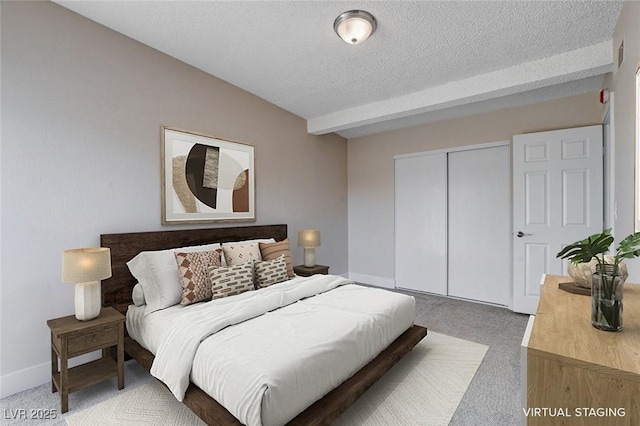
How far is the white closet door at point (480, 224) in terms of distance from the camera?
390 centimetres

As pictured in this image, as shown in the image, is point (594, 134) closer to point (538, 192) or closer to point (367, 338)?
point (538, 192)

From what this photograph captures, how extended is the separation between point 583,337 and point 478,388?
139 centimetres

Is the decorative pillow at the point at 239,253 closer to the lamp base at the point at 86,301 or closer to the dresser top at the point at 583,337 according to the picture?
the lamp base at the point at 86,301

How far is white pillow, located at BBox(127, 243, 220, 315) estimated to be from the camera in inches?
93.8

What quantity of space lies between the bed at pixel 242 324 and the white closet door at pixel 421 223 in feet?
6.42

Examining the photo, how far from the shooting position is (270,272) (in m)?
2.92

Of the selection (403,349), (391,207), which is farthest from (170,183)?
(391,207)

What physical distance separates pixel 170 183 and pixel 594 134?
14.3 ft

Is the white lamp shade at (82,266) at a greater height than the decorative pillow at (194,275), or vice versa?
the white lamp shade at (82,266)

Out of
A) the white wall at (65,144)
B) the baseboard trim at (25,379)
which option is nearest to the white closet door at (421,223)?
the white wall at (65,144)

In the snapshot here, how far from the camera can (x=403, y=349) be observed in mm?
2354

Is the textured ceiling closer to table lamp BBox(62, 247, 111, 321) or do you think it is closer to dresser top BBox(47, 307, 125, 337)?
table lamp BBox(62, 247, 111, 321)

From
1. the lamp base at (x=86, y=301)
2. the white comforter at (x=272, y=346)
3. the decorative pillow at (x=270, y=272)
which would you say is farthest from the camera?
the decorative pillow at (x=270, y=272)

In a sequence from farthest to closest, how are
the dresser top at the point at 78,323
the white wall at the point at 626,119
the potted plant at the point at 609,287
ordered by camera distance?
1. the dresser top at the point at 78,323
2. the white wall at the point at 626,119
3. the potted plant at the point at 609,287
